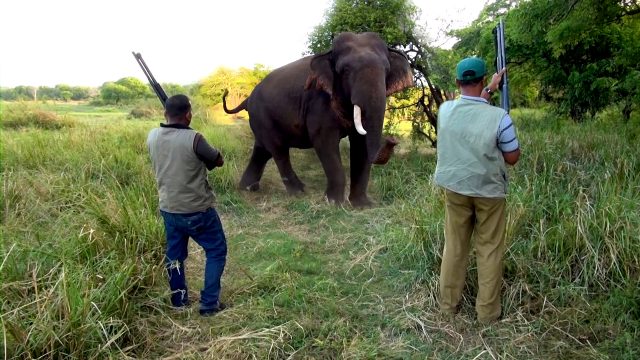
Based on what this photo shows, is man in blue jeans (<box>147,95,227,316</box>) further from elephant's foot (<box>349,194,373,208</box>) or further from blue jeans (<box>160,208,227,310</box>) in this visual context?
elephant's foot (<box>349,194,373,208</box>)

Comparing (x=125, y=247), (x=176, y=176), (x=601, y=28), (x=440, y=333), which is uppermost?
(x=601, y=28)

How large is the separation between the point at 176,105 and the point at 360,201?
357cm

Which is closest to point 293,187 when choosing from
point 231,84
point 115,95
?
point 231,84

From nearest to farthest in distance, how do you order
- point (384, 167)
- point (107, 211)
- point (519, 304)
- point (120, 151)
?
point (519, 304) → point (107, 211) → point (120, 151) → point (384, 167)

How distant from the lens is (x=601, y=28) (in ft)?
23.1

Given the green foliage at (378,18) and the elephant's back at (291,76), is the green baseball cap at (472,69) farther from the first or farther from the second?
the green foliage at (378,18)

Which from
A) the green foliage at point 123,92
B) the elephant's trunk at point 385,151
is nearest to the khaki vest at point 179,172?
the elephant's trunk at point 385,151

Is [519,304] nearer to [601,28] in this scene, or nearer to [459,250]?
[459,250]

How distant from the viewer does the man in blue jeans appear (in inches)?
140

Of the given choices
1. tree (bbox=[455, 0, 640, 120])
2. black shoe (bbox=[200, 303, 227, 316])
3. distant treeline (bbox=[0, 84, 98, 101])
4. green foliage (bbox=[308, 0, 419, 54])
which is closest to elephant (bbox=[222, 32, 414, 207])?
green foliage (bbox=[308, 0, 419, 54])

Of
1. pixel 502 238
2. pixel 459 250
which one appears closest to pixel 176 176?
pixel 459 250

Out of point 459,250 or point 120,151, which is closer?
point 459,250

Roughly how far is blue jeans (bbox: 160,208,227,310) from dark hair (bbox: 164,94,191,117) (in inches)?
27.3

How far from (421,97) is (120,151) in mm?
5161
